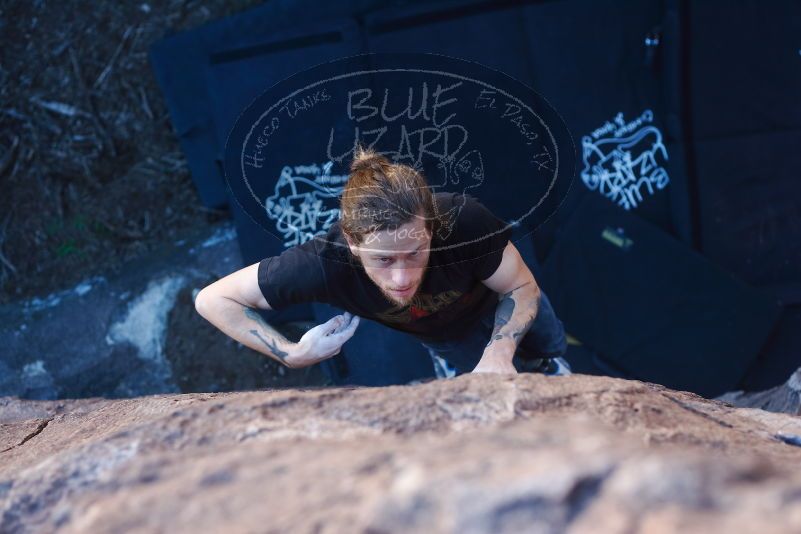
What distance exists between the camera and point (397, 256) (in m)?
1.88

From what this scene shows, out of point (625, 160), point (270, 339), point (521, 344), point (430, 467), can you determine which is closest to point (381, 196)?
point (270, 339)

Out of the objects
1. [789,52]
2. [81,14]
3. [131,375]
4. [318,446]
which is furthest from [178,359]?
[789,52]

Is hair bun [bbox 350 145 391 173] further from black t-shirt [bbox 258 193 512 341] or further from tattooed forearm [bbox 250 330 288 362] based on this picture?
tattooed forearm [bbox 250 330 288 362]

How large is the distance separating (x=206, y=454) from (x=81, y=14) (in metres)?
3.31

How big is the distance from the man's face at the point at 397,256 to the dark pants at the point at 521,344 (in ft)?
1.58

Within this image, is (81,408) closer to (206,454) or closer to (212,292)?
(212,292)

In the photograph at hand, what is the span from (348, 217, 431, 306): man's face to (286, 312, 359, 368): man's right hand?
20 cm

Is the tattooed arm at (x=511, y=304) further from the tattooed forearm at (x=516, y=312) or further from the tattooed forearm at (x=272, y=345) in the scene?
the tattooed forearm at (x=272, y=345)

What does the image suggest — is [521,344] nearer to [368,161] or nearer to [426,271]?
[426,271]

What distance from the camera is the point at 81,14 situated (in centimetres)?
395

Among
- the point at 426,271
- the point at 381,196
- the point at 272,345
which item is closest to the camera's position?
the point at 381,196

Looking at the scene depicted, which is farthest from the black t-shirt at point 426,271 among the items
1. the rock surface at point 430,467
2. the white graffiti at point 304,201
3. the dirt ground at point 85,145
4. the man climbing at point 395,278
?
the dirt ground at point 85,145
